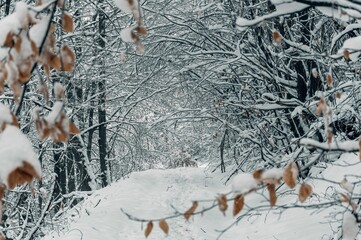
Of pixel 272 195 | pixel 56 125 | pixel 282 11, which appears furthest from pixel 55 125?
pixel 282 11

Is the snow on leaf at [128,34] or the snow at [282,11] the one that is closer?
the snow on leaf at [128,34]

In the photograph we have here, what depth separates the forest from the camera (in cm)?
187

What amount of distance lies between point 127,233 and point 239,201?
733 centimetres

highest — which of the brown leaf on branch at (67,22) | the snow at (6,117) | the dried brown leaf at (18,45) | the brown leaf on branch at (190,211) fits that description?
the brown leaf on branch at (67,22)

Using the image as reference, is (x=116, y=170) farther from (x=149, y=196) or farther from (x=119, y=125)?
(x=149, y=196)

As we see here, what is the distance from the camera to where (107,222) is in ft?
30.6

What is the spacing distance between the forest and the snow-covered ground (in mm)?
42

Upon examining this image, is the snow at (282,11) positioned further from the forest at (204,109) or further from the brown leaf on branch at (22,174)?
the brown leaf on branch at (22,174)

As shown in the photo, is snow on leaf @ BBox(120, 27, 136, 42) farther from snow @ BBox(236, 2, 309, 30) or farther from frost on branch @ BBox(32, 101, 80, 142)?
snow @ BBox(236, 2, 309, 30)

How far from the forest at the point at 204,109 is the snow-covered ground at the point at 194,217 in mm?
42

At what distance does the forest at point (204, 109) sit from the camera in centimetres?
187

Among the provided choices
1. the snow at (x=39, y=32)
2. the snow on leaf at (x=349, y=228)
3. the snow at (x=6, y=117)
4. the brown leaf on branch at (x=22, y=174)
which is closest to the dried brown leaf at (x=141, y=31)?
the snow at (x=39, y=32)

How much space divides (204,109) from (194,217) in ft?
7.55

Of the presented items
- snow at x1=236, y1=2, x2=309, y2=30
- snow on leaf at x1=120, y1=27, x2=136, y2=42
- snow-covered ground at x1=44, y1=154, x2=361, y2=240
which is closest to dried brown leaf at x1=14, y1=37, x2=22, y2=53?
snow on leaf at x1=120, y1=27, x2=136, y2=42
